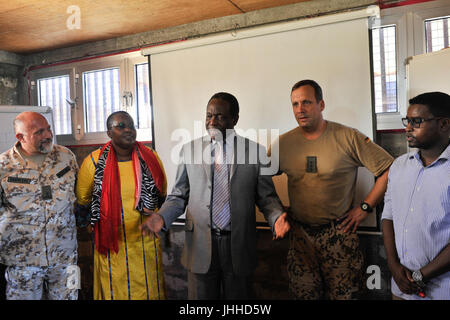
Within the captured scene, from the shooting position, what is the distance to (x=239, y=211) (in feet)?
6.01

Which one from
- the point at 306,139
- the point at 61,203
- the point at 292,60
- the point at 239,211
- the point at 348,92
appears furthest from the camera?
the point at 292,60

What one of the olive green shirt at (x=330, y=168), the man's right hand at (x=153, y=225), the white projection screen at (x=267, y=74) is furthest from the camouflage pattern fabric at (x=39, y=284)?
the olive green shirt at (x=330, y=168)

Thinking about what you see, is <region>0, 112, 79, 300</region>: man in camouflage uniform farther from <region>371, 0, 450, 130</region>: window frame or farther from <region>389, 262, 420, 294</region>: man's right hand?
<region>371, 0, 450, 130</region>: window frame

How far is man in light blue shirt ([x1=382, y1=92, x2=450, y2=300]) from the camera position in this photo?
1.59 metres

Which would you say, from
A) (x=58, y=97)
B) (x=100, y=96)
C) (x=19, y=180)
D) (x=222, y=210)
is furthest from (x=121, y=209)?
(x=58, y=97)

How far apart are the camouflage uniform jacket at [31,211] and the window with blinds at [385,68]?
241 cm

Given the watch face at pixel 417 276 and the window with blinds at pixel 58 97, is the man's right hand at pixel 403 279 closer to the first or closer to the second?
the watch face at pixel 417 276

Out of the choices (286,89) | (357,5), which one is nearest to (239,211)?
(286,89)

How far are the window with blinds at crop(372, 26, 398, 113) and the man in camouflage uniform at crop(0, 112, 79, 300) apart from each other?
240 centimetres

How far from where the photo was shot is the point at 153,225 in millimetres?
1799

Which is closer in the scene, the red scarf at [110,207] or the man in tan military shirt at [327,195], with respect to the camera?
the man in tan military shirt at [327,195]

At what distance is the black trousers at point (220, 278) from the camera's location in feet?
5.95
